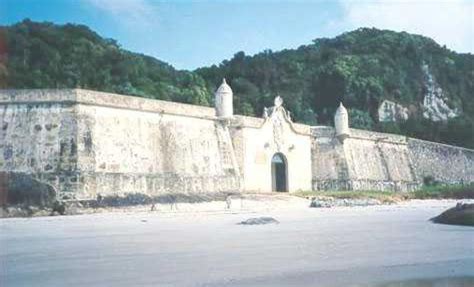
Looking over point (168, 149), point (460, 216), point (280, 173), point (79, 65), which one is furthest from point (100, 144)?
point (79, 65)

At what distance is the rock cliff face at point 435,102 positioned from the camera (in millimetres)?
70625

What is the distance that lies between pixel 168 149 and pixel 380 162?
Answer: 1891 cm

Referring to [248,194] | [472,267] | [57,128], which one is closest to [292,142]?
[248,194]

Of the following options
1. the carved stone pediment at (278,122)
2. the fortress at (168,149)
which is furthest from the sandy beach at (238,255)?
the carved stone pediment at (278,122)

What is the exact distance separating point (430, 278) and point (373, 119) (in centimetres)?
5850

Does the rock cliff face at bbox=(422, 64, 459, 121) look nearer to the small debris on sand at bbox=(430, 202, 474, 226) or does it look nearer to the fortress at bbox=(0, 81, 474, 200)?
the fortress at bbox=(0, 81, 474, 200)

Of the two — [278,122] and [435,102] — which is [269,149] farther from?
[435,102]

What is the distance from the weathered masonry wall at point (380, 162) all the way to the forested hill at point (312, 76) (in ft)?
34.2

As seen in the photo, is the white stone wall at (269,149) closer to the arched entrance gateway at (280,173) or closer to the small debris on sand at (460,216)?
the arched entrance gateway at (280,173)

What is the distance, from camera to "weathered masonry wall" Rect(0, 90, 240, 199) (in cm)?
2242

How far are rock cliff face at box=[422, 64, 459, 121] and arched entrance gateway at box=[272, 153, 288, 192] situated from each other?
133 ft

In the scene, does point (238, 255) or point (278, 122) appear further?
point (278, 122)

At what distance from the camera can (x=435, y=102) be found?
7188 cm

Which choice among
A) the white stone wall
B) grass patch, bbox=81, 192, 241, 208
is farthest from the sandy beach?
the white stone wall
